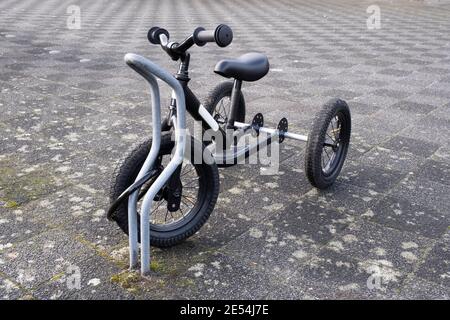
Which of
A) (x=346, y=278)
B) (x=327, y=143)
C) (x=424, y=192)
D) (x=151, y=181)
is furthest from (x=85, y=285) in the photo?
(x=424, y=192)

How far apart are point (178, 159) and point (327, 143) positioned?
1.62 meters

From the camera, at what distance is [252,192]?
379 cm

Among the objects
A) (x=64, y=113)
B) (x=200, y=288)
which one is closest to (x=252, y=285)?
(x=200, y=288)

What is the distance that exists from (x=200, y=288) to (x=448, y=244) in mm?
1607

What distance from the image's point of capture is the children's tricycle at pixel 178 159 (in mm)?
2646

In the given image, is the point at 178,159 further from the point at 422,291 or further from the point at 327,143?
the point at 327,143

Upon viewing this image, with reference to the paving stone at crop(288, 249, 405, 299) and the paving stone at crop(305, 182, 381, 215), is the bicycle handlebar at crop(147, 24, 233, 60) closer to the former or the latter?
the paving stone at crop(288, 249, 405, 299)

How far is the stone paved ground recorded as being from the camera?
2.73m

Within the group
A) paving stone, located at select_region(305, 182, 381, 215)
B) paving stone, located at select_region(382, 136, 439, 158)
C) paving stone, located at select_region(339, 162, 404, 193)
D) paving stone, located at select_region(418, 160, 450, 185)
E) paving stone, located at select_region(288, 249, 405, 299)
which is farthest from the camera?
paving stone, located at select_region(382, 136, 439, 158)

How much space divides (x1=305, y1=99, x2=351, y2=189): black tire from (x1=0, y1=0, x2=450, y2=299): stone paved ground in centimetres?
13

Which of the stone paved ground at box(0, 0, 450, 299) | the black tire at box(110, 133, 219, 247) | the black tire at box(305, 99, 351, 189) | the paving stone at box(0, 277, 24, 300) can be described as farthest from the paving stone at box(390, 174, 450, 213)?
the paving stone at box(0, 277, 24, 300)

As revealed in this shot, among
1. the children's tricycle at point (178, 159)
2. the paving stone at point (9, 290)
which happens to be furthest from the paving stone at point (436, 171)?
the paving stone at point (9, 290)

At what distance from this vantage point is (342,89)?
22.5ft

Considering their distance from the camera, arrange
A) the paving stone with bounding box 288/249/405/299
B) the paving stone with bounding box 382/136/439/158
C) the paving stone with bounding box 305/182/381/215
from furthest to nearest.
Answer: the paving stone with bounding box 382/136/439/158 < the paving stone with bounding box 305/182/381/215 < the paving stone with bounding box 288/249/405/299
